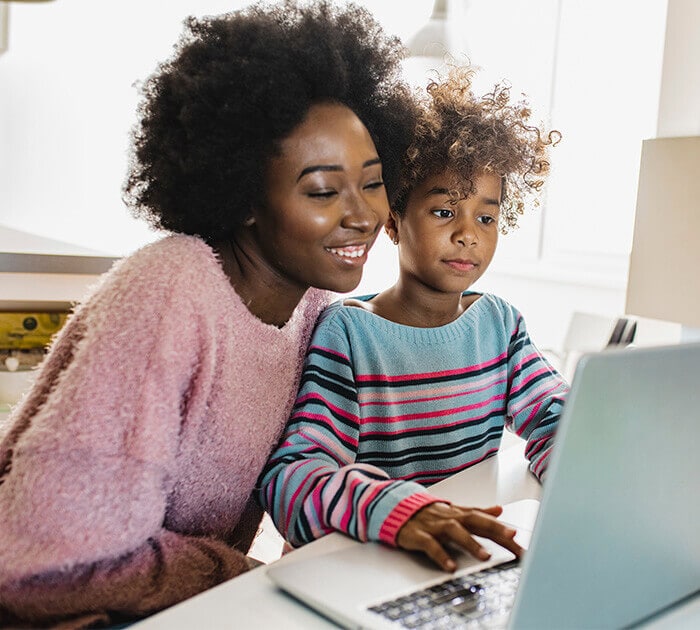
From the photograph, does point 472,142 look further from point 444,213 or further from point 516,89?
point 516,89

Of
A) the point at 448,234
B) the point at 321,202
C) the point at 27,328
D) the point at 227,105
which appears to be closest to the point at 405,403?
the point at 448,234

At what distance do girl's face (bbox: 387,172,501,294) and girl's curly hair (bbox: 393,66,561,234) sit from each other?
0.7 inches

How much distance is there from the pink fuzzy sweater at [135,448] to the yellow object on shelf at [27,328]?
0.74 m

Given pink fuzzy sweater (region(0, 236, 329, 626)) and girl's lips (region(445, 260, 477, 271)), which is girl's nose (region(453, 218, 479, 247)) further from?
pink fuzzy sweater (region(0, 236, 329, 626))

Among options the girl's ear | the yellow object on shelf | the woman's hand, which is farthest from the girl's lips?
the yellow object on shelf

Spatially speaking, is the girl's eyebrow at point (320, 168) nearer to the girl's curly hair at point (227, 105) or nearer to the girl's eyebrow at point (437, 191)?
the girl's curly hair at point (227, 105)

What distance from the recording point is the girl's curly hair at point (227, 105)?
0.92 meters

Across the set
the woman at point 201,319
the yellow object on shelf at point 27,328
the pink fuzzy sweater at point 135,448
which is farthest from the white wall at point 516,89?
the pink fuzzy sweater at point 135,448

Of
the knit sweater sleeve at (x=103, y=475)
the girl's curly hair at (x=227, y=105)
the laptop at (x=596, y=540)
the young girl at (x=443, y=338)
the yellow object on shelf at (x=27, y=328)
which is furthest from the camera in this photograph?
the yellow object on shelf at (x=27, y=328)

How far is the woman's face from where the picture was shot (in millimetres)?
943

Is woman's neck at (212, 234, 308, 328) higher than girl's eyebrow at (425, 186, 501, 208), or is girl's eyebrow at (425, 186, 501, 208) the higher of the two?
girl's eyebrow at (425, 186, 501, 208)

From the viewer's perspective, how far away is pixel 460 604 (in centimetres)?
66

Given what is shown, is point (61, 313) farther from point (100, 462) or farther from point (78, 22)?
point (78, 22)

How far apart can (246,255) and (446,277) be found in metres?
0.32
